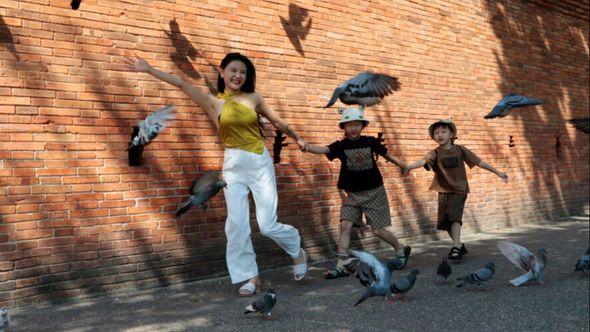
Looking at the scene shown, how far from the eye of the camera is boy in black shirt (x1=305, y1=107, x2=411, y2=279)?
611 cm

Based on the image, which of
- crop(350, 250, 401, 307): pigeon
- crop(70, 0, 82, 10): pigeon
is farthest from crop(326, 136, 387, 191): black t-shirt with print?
crop(70, 0, 82, 10): pigeon

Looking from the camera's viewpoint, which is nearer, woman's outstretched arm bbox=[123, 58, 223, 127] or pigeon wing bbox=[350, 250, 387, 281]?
pigeon wing bbox=[350, 250, 387, 281]

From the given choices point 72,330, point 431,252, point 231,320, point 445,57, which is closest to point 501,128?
point 445,57

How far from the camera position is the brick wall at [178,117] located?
505cm

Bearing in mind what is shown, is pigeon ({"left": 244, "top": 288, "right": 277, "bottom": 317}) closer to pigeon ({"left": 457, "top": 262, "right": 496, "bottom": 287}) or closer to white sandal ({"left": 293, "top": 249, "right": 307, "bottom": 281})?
white sandal ({"left": 293, "top": 249, "right": 307, "bottom": 281})

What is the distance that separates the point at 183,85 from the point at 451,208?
3.67 metres

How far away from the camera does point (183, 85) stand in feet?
16.2

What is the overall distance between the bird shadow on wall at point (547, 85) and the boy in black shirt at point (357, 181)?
492 centimetres

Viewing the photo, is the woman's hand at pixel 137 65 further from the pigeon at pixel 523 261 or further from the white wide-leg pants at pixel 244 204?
the pigeon at pixel 523 261

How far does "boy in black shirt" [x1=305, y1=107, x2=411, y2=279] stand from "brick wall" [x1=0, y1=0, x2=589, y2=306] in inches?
35.8

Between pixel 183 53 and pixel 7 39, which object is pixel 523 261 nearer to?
pixel 183 53

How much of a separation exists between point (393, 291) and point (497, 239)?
455 centimetres

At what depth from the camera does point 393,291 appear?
4828 millimetres

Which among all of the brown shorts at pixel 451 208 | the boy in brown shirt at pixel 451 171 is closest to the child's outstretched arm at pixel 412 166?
the boy in brown shirt at pixel 451 171
